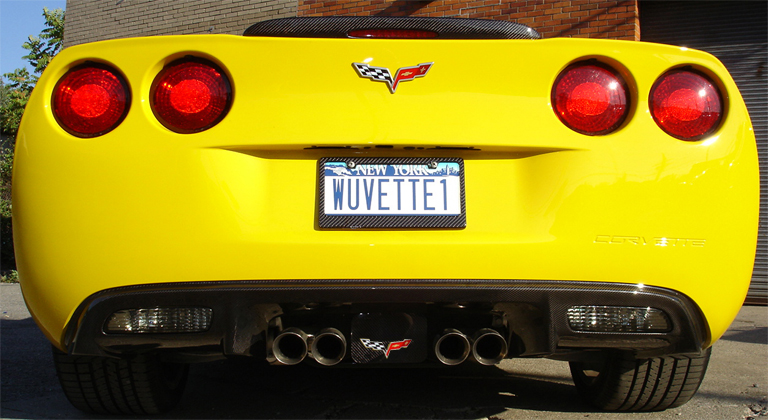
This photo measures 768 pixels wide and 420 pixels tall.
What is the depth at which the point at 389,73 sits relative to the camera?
5.98ft

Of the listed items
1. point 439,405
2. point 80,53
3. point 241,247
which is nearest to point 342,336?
point 241,247

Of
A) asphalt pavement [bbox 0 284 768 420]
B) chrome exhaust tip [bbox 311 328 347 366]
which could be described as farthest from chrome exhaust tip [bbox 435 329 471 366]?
asphalt pavement [bbox 0 284 768 420]

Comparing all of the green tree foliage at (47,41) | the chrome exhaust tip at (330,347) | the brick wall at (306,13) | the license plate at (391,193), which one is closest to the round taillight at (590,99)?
the license plate at (391,193)

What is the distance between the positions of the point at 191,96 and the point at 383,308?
2.76ft

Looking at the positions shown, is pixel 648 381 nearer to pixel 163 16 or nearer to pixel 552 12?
pixel 552 12

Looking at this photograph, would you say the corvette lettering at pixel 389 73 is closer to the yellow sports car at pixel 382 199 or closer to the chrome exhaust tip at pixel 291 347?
the yellow sports car at pixel 382 199

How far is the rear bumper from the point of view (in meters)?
1.73

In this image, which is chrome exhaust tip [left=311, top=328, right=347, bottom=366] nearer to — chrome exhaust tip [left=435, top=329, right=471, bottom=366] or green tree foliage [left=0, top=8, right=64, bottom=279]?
chrome exhaust tip [left=435, top=329, right=471, bottom=366]

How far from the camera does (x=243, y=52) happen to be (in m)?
1.85

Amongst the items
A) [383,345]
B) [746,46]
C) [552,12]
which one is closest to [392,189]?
[383,345]

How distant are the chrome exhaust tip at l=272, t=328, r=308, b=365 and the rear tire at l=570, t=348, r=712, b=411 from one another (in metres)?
1.06

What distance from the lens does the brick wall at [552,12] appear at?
22.6 feet

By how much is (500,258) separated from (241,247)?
722mm

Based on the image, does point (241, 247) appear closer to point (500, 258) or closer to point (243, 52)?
point (243, 52)
